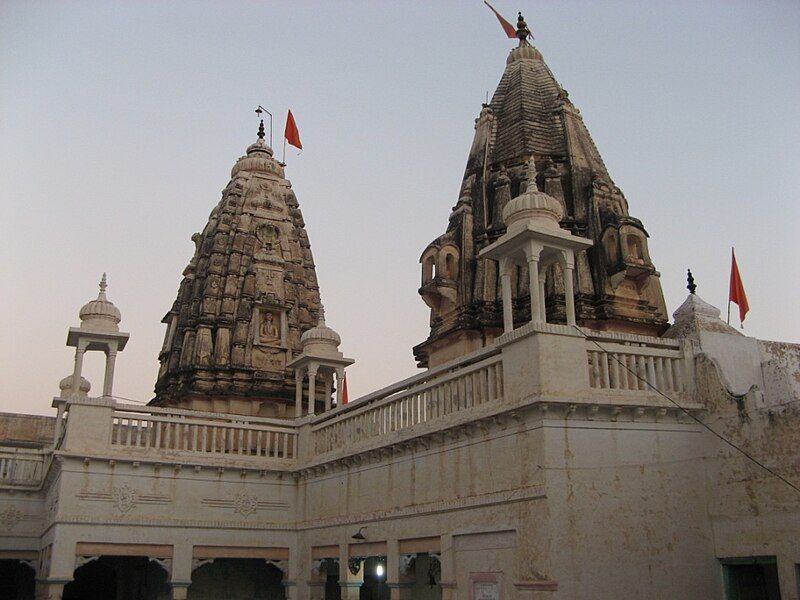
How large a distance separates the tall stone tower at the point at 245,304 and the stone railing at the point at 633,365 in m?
20.1

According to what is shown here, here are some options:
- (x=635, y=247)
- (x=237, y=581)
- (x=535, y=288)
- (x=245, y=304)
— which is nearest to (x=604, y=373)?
(x=535, y=288)

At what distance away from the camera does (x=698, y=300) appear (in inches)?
630

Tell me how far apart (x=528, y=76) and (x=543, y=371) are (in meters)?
19.1

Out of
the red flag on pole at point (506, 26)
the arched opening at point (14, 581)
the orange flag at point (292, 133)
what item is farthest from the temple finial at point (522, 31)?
the arched opening at point (14, 581)

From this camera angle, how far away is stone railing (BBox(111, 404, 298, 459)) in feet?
57.2

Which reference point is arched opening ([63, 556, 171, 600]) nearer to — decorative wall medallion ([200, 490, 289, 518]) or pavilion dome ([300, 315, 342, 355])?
decorative wall medallion ([200, 490, 289, 518])

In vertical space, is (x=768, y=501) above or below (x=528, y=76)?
Answer: below

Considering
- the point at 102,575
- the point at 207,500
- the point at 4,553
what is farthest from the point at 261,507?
the point at 102,575

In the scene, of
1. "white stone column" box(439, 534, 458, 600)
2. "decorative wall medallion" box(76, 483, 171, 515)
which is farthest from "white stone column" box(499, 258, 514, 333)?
"decorative wall medallion" box(76, 483, 171, 515)

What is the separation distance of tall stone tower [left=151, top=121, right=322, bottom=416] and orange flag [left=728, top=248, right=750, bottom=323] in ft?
54.6

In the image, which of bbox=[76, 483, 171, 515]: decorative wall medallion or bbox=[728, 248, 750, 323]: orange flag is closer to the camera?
bbox=[76, 483, 171, 515]: decorative wall medallion

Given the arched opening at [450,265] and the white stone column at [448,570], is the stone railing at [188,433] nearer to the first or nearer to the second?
the white stone column at [448,570]

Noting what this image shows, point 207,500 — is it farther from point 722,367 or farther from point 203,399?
point 203,399

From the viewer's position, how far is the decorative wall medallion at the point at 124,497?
16812mm
